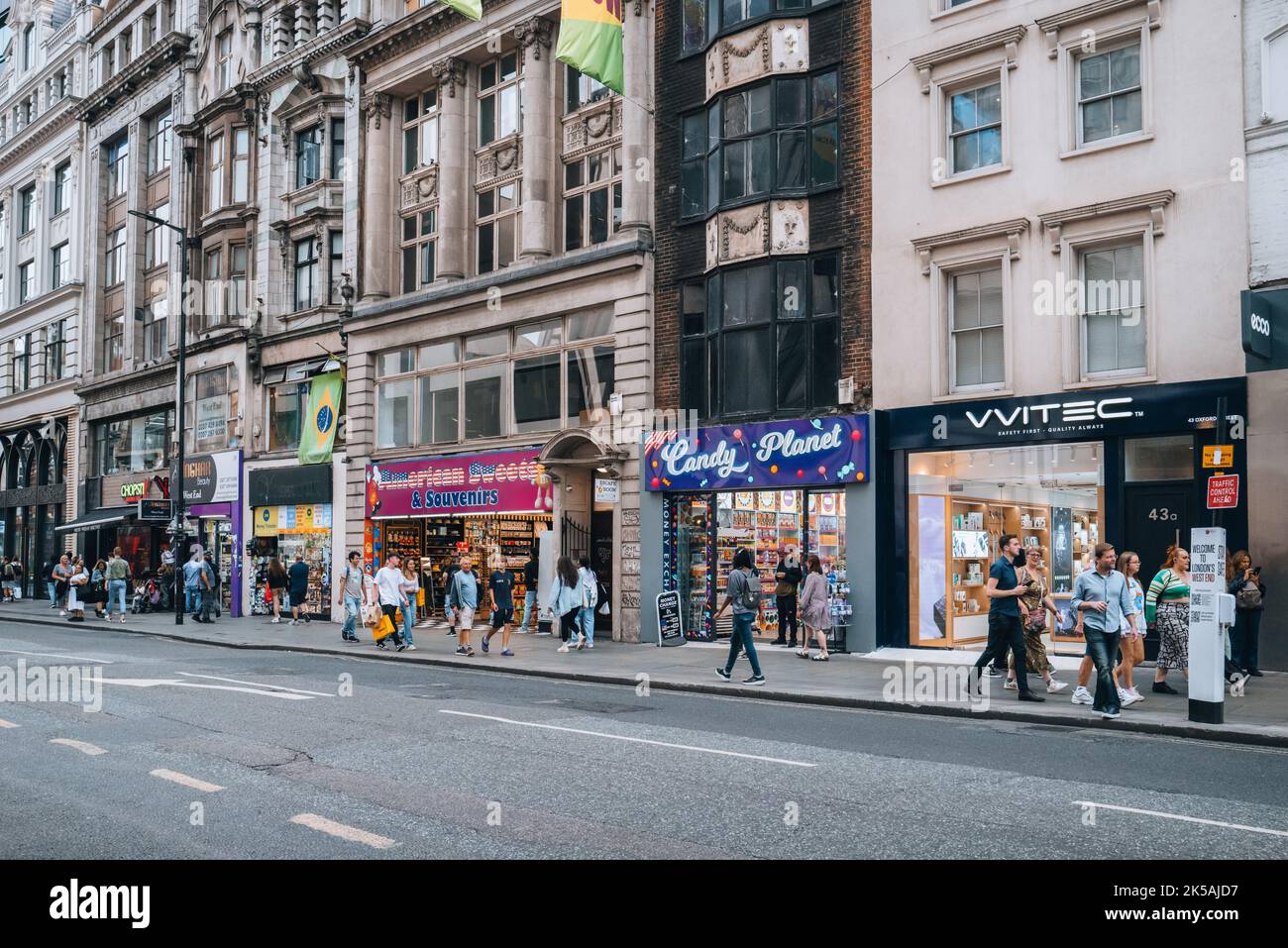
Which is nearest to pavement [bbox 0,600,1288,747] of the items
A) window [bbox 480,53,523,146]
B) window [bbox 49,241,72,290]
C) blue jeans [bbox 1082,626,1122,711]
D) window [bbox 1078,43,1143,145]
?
blue jeans [bbox 1082,626,1122,711]

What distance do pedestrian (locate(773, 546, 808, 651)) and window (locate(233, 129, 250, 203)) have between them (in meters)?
23.8

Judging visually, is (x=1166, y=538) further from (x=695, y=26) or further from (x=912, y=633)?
(x=695, y=26)

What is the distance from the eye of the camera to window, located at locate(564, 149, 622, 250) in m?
24.8

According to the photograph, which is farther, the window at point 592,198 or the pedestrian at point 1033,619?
the window at point 592,198

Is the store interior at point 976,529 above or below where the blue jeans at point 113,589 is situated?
above

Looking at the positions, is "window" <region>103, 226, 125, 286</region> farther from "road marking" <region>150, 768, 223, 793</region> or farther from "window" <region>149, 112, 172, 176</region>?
"road marking" <region>150, 768, 223, 793</region>

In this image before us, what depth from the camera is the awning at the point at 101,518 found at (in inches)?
1501

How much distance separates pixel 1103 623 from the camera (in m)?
12.5

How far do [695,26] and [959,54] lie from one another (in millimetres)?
6254

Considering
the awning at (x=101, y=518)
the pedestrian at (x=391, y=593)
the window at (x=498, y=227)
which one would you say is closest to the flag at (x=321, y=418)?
the window at (x=498, y=227)

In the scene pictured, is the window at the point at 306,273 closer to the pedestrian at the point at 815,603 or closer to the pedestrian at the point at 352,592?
the pedestrian at the point at 352,592

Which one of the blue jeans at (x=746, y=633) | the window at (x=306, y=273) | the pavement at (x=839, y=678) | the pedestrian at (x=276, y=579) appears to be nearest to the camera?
the pavement at (x=839, y=678)

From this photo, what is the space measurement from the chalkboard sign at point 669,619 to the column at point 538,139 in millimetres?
8817
